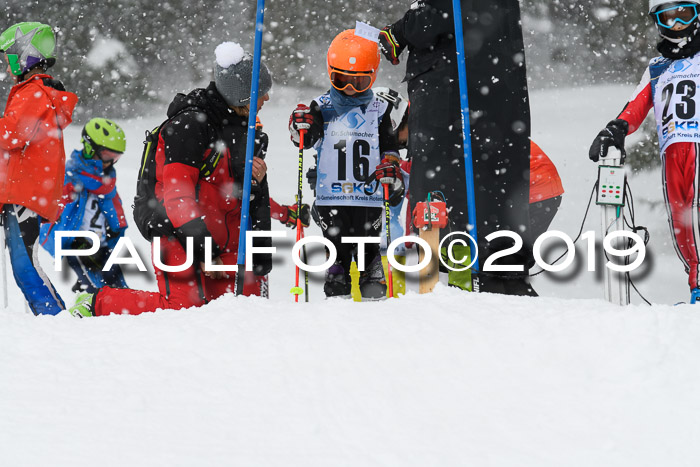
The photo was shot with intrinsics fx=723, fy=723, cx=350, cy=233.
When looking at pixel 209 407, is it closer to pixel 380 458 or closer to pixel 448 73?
pixel 380 458

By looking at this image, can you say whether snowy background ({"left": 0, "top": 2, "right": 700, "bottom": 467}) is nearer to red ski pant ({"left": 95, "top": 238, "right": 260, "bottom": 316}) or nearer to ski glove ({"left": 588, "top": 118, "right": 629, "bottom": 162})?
red ski pant ({"left": 95, "top": 238, "right": 260, "bottom": 316})

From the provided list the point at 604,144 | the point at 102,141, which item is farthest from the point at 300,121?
the point at 102,141

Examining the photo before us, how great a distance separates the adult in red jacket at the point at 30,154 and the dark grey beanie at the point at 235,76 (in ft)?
2.78

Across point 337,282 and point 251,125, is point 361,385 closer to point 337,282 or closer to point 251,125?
point 251,125

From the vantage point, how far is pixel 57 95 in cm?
380

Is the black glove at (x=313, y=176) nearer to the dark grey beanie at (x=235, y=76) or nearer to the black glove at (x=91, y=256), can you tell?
the dark grey beanie at (x=235, y=76)

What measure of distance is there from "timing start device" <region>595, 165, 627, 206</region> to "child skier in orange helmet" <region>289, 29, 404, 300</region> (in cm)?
129

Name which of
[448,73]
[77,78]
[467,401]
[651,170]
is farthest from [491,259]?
[77,78]

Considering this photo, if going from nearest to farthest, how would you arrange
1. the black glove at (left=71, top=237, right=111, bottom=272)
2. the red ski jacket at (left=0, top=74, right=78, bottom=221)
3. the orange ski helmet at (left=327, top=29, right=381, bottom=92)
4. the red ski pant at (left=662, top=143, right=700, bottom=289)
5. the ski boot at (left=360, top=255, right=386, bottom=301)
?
the red ski jacket at (left=0, top=74, right=78, bottom=221)
the red ski pant at (left=662, top=143, right=700, bottom=289)
the orange ski helmet at (left=327, top=29, right=381, bottom=92)
the ski boot at (left=360, top=255, right=386, bottom=301)
the black glove at (left=71, top=237, right=111, bottom=272)

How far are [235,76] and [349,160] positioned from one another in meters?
0.88

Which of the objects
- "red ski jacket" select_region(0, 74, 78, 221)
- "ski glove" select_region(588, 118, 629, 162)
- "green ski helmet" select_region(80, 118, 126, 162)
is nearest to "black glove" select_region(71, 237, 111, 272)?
"green ski helmet" select_region(80, 118, 126, 162)

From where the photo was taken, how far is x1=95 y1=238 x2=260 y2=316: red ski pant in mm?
3652

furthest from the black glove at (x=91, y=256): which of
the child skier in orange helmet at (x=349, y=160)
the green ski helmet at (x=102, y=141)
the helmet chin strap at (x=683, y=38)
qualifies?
the helmet chin strap at (x=683, y=38)

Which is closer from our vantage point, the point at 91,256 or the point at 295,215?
the point at 295,215
